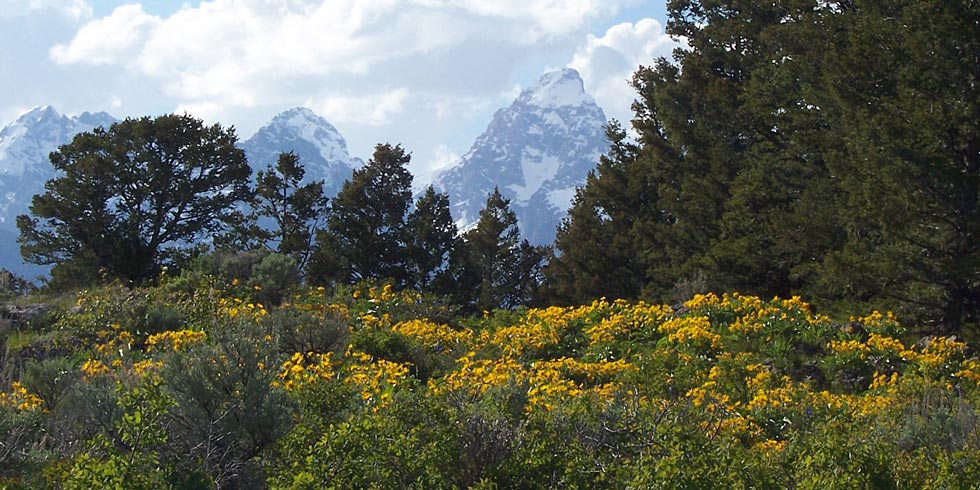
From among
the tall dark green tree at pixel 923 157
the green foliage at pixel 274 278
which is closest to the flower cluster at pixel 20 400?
the green foliage at pixel 274 278

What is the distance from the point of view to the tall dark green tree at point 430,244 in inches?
1051

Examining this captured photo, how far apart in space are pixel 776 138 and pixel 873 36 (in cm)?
711

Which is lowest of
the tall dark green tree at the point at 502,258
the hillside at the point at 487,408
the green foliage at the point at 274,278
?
the hillside at the point at 487,408

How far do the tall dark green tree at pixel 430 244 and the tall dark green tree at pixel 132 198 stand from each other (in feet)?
17.9

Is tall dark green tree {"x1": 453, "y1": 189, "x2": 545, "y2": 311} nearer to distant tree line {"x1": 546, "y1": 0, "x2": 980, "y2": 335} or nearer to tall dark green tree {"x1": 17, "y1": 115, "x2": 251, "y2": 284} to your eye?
distant tree line {"x1": 546, "y1": 0, "x2": 980, "y2": 335}

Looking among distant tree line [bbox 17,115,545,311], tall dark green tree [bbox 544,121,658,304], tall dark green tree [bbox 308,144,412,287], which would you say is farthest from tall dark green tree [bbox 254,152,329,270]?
tall dark green tree [bbox 544,121,658,304]

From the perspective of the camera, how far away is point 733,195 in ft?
70.4

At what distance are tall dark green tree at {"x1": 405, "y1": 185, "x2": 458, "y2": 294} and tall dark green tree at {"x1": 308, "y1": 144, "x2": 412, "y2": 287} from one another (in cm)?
27

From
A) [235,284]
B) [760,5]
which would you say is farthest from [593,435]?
[760,5]

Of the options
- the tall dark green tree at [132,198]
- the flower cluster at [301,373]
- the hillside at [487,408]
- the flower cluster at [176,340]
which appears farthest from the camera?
the tall dark green tree at [132,198]

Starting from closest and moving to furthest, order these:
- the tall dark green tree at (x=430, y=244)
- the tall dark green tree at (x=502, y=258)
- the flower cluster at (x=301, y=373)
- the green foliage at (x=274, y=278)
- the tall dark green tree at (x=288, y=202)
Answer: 1. the flower cluster at (x=301, y=373)
2. the green foliage at (x=274, y=278)
3. the tall dark green tree at (x=288, y=202)
4. the tall dark green tree at (x=430, y=244)
5. the tall dark green tree at (x=502, y=258)

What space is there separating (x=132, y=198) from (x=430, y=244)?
29.1 ft

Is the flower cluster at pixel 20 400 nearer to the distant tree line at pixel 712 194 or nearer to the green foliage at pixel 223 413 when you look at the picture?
the green foliage at pixel 223 413

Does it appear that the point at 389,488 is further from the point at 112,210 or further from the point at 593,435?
the point at 112,210
